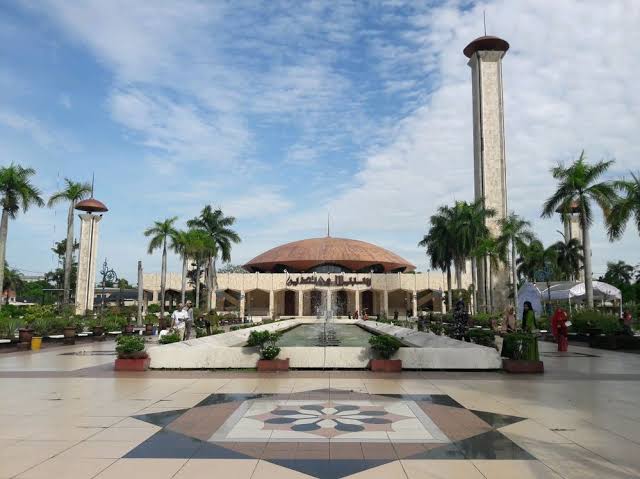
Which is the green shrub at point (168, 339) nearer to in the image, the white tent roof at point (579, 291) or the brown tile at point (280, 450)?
the brown tile at point (280, 450)

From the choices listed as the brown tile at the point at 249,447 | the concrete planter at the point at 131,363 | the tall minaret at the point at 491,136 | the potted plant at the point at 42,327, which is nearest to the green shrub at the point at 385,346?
the concrete planter at the point at 131,363

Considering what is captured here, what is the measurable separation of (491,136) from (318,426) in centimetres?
5299

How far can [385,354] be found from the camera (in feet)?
43.1

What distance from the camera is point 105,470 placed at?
5.30 metres

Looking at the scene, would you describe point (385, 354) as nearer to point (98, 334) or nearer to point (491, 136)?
point (98, 334)

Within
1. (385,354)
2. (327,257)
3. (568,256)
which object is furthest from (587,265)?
(327,257)

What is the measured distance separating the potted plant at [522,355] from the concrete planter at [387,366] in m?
2.60

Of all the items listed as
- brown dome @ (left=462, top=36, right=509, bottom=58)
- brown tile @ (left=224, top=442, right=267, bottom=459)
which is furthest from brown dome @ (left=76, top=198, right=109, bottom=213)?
brown tile @ (left=224, top=442, right=267, bottom=459)

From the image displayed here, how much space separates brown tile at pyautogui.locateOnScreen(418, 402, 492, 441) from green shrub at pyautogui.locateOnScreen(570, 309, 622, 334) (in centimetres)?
1672

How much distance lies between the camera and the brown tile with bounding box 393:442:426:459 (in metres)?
5.88

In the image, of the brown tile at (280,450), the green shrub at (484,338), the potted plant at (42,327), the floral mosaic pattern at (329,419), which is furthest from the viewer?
the potted plant at (42,327)

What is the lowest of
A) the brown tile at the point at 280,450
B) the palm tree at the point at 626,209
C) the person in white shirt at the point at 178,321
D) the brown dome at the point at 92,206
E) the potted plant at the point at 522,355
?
the brown tile at the point at 280,450

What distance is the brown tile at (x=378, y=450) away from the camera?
581 centimetres

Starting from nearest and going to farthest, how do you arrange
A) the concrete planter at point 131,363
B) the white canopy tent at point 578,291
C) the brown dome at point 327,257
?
the concrete planter at point 131,363 < the white canopy tent at point 578,291 < the brown dome at point 327,257
